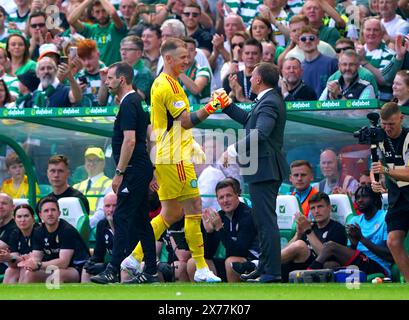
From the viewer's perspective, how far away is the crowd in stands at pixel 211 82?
1393cm

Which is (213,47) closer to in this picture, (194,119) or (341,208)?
(341,208)

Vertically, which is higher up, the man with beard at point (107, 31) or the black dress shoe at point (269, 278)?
the man with beard at point (107, 31)

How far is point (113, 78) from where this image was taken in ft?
42.0

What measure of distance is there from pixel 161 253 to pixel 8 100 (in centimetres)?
422

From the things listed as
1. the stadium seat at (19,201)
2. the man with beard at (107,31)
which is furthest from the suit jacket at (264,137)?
the man with beard at (107,31)

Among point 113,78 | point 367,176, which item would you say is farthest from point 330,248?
point 113,78

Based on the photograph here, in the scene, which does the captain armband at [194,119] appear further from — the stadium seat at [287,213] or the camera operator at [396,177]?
the stadium seat at [287,213]

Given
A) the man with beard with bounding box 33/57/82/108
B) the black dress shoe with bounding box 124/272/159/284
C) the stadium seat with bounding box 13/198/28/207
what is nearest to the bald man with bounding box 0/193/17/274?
the stadium seat with bounding box 13/198/28/207

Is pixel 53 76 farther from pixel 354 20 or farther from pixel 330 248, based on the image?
pixel 330 248

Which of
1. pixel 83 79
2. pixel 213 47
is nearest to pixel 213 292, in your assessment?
pixel 83 79

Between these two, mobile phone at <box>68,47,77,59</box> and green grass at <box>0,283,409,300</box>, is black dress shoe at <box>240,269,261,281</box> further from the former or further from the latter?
mobile phone at <box>68,47,77,59</box>

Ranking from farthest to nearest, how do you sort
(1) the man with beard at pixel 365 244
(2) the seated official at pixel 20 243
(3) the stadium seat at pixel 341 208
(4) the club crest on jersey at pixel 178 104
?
(2) the seated official at pixel 20 243 < (3) the stadium seat at pixel 341 208 < (1) the man with beard at pixel 365 244 < (4) the club crest on jersey at pixel 178 104

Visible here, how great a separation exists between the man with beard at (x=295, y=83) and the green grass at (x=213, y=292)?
12.8ft

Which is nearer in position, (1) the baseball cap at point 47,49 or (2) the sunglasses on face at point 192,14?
(1) the baseball cap at point 47,49
